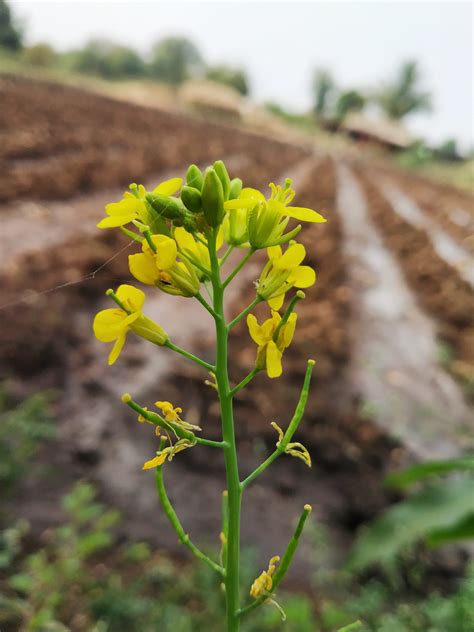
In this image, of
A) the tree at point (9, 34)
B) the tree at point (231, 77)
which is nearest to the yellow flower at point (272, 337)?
the tree at point (9, 34)

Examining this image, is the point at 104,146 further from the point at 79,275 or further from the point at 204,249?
the point at 204,249

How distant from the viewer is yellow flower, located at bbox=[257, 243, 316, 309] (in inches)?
28.1

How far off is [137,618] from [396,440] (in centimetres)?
223

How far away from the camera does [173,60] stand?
5406cm

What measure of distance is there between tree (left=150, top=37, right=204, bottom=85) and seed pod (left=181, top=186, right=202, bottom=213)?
191ft

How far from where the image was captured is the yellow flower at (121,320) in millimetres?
664

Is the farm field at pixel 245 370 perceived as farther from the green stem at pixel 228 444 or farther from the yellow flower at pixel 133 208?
the green stem at pixel 228 444

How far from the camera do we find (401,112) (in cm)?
4622

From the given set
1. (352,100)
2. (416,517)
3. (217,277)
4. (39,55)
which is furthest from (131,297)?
(39,55)

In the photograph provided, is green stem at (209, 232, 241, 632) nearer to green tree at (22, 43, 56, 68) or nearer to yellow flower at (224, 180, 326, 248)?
yellow flower at (224, 180, 326, 248)

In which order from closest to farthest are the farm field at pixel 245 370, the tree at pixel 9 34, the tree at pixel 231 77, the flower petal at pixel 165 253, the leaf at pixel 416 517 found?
the flower petal at pixel 165 253
the leaf at pixel 416 517
the farm field at pixel 245 370
the tree at pixel 9 34
the tree at pixel 231 77

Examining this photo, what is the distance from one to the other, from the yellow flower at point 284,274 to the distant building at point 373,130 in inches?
1612

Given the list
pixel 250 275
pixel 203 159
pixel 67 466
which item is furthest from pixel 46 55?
pixel 67 466

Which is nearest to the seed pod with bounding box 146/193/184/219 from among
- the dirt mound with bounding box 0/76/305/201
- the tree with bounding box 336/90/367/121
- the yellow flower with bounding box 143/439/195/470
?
the yellow flower with bounding box 143/439/195/470
